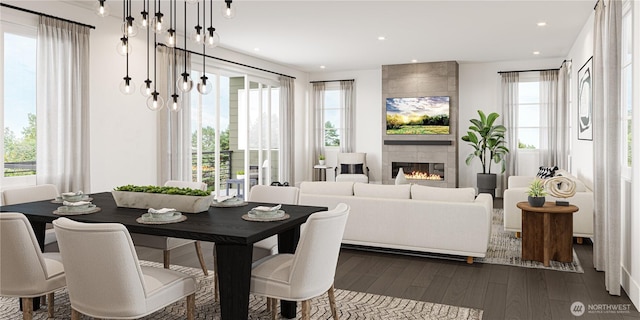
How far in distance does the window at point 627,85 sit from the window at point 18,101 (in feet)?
18.7

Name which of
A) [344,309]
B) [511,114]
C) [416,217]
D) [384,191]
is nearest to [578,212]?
[416,217]

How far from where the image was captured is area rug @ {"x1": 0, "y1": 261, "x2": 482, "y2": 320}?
326 cm

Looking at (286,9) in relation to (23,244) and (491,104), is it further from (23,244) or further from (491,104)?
(491,104)

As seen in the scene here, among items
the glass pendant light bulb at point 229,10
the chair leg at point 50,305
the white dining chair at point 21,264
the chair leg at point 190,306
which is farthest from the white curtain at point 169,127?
the chair leg at point 190,306

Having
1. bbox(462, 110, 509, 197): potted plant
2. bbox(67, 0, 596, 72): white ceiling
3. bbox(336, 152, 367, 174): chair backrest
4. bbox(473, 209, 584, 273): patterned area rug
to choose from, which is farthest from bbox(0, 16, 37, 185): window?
bbox(462, 110, 509, 197): potted plant

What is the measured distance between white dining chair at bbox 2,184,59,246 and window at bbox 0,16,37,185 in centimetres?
114

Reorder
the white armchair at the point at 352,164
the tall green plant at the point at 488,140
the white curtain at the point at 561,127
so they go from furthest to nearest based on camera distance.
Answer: the white armchair at the point at 352,164
the tall green plant at the point at 488,140
the white curtain at the point at 561,127

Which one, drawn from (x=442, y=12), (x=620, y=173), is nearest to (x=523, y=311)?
(x=620, y=173)

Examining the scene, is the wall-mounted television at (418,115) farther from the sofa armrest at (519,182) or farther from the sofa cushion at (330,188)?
the sofa cushion at (330,188)

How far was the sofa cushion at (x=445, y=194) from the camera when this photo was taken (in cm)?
467

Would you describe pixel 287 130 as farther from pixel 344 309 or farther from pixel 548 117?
pixel 344 309

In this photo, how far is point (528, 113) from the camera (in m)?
9.64

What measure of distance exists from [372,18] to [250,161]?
4.21 meters

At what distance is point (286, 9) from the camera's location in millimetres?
5852
